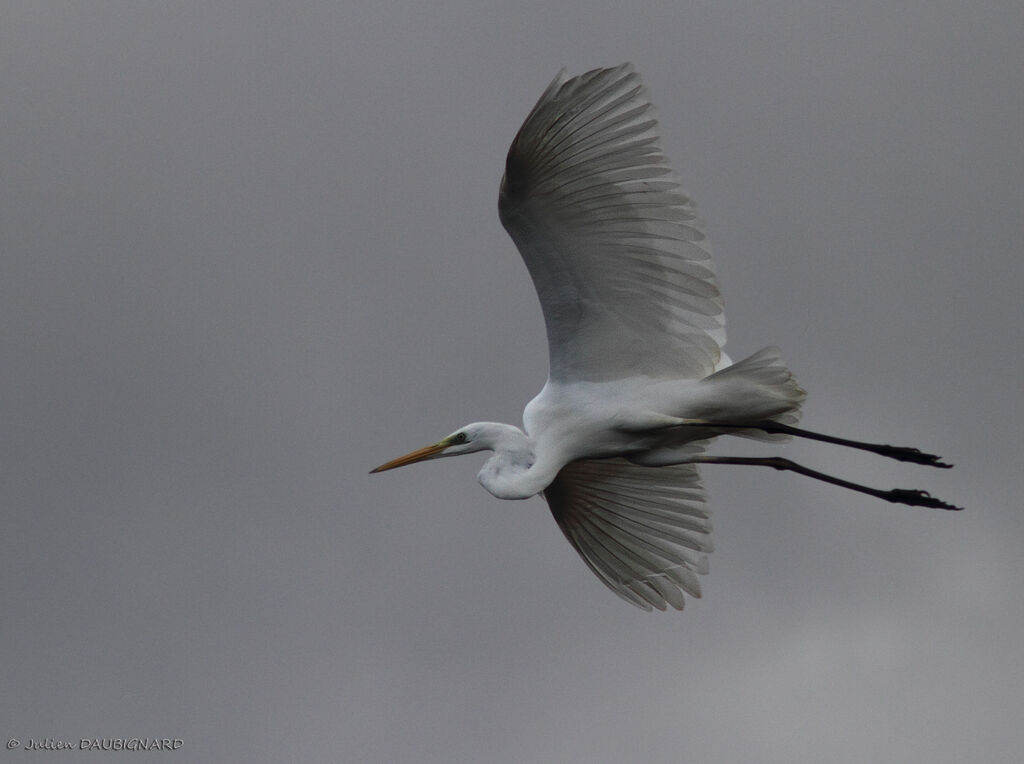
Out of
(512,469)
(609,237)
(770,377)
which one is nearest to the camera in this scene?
(609,237)

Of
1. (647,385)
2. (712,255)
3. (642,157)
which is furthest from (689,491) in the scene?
(642,157)

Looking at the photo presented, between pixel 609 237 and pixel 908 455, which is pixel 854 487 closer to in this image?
pixel 908 455

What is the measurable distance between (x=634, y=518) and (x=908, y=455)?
83.1 inches

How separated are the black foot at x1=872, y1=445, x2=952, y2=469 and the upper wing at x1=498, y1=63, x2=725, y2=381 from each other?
1.73m

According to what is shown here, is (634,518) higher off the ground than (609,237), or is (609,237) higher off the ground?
(609,237)

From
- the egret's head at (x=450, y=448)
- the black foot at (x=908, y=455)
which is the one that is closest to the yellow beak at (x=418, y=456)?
the egret's head at (x=450, y=448)

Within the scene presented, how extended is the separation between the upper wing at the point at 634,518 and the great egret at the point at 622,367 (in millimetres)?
11

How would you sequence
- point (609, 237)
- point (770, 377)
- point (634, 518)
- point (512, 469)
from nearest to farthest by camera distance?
point (609, 237)
point (770, 377)
point (512, 469)
point (634, 518)

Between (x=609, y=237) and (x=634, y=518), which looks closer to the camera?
(x=609, y=237)

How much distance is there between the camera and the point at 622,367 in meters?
11.4

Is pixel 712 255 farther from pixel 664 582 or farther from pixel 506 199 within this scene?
pixel 664 582

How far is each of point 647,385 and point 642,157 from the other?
6.16ft

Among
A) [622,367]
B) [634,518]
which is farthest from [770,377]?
[634,518]

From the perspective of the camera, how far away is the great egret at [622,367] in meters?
10.1
